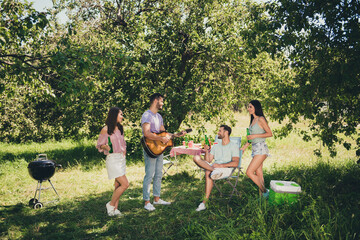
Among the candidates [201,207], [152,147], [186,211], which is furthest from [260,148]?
[152,147]

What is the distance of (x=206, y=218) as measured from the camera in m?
4.25

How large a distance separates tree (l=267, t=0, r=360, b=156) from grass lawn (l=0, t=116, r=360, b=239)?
3.25 ft

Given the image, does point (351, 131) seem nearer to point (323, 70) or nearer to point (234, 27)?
point (323, 70)

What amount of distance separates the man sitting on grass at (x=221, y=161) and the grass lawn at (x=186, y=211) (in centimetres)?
47

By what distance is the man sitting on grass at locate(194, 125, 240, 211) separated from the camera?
4.87 metres

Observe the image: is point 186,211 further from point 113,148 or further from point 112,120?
point 112,120

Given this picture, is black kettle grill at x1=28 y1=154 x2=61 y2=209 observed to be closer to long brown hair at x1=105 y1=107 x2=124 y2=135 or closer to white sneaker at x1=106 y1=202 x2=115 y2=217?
white sneaker at x1=106 y1=202 x2=115 y2=217

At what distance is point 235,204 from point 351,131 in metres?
2.99

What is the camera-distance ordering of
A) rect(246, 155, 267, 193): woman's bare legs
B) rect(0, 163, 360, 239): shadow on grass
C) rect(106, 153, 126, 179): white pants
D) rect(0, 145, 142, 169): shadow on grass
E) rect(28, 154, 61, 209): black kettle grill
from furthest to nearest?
rect(0, 145, 142, 169): shadow on grass
rect(28, 154, 61, 209): black kettle grill
rect(246, 155, 267, 193): woman's bare legs
rect(106, 153, 126, 179): white pants
rect(0, 163, 360, 239): shadow on grass

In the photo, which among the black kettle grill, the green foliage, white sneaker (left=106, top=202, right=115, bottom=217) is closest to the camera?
white sneaker (left=106, top=202, right=115, bottom=217)

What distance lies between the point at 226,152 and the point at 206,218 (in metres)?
1.37

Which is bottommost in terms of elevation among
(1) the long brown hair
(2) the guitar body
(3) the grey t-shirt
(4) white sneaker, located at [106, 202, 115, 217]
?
(4) white sneaker, located at [106, 202, 115, 217]

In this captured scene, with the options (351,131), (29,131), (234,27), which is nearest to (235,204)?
(351,131)

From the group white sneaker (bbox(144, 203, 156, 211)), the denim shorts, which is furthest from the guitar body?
the denim shorts
